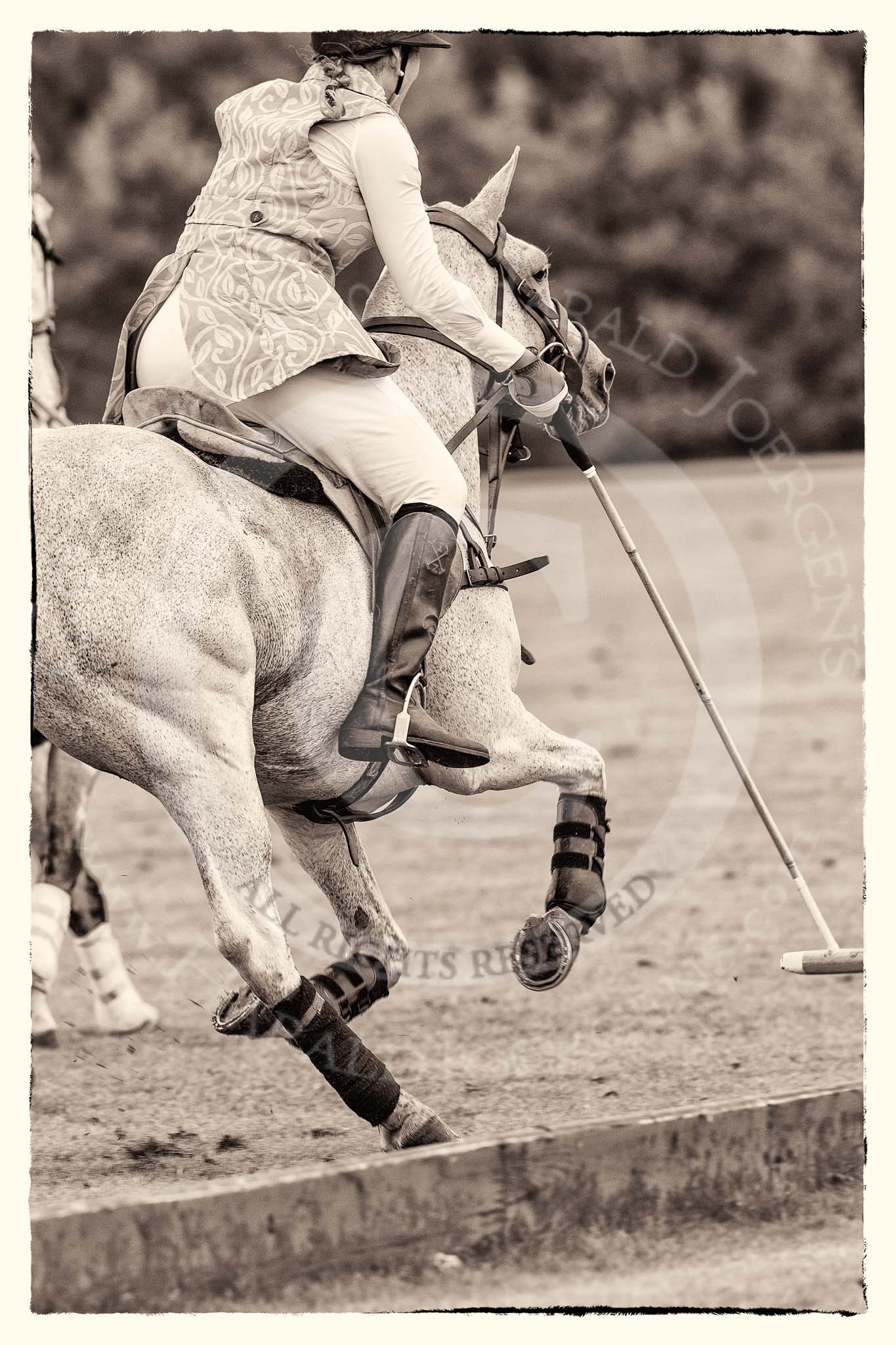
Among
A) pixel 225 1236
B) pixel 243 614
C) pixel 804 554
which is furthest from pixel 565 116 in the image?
pixel 225 1236

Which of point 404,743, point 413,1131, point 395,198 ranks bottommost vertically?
point 413,1131

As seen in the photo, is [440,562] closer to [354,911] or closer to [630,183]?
[354,911]

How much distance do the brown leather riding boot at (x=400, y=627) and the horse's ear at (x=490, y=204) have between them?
3.21 feet

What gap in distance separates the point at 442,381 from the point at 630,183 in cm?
1012

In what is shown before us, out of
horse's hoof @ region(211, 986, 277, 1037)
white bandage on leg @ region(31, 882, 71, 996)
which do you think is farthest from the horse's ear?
white bandage on leg @ region(31, 882, 71, 996)

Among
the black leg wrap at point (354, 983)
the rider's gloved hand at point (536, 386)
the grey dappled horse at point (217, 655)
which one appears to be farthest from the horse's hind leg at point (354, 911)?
the rider's gloved hand at point (536, 386)

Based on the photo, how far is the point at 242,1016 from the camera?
4562 millimetres

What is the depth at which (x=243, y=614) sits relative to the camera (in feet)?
12.7

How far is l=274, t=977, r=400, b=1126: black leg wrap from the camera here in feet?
13.1

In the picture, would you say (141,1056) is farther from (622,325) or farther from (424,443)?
(622,325)

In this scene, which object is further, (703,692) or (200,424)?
(703,692)

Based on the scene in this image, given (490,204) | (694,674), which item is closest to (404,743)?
(694,674)

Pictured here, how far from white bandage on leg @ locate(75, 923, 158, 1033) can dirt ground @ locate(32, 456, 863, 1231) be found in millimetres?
102

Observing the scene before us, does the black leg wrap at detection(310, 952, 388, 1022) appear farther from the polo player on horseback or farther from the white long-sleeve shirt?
the white long-sleeve shirt
